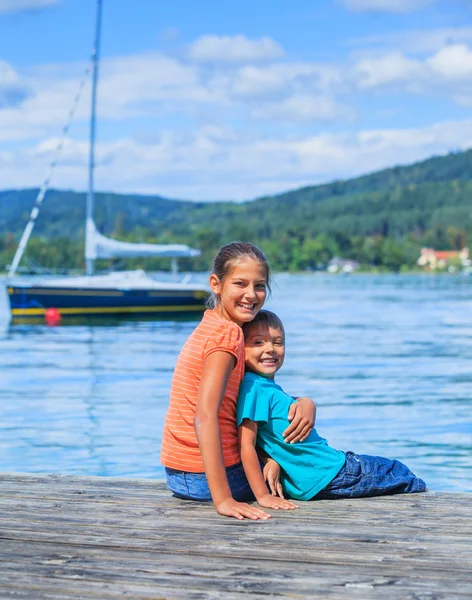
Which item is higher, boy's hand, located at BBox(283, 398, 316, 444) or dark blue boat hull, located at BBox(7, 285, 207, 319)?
boy's hand, located at BBox(283, 398, 316, 444)

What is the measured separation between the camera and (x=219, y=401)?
4.34 m

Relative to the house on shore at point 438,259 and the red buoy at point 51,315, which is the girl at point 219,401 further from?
the house on shore at point 438,259

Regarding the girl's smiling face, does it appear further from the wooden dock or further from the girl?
the wooden dock

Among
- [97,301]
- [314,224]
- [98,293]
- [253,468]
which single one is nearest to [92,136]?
[98,293]

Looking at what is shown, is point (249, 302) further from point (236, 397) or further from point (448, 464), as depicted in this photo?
point (448, 464)

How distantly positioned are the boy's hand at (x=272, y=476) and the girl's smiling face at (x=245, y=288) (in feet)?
2.31

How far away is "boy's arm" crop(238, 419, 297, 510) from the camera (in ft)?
14.9

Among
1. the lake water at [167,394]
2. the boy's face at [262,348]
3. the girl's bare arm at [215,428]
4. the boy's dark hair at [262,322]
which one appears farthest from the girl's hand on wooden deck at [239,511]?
the lake water at [167,394]

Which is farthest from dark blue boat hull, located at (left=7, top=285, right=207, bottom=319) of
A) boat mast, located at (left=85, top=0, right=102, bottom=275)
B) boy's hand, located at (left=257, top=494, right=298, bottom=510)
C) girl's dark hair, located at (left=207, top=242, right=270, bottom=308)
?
boy's hand, located at (left=257, top=494, right=298, bottom=510)

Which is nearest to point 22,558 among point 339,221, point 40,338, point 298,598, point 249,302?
point 298,598

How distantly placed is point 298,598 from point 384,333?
31.0 m

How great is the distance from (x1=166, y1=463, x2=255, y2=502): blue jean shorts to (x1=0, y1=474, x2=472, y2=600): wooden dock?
0.20 ft

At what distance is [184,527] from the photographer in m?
4.20

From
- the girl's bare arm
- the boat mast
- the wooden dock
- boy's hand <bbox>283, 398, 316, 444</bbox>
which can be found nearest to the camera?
the wooden dock
